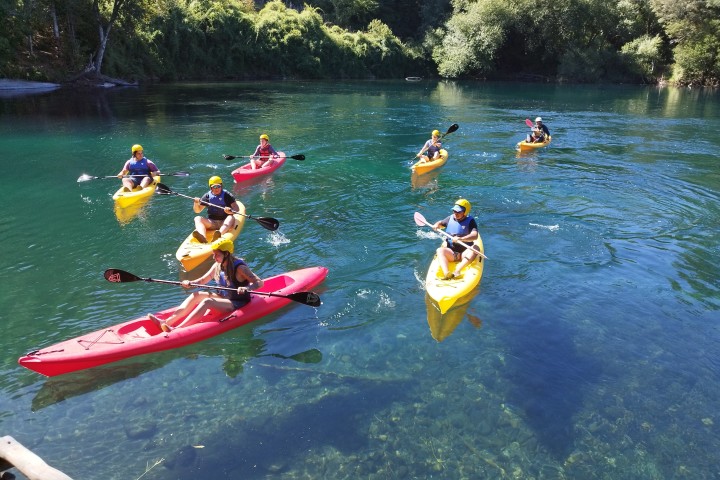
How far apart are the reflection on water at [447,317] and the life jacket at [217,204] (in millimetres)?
4443

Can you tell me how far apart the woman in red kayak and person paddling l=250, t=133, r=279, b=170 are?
792 centimetres

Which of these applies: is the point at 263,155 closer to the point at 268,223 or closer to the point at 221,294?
the point at 268,223

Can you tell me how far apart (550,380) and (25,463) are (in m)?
5.48

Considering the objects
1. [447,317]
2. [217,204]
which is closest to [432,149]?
[217,204]

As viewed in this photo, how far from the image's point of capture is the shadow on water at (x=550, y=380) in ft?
19.4

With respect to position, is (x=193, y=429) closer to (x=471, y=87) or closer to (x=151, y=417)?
(x=151, y=417)

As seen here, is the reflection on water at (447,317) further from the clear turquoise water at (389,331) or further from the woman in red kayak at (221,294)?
the woman in red kayak at (221,294)

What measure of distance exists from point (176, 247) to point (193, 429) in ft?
Answer: 16.4

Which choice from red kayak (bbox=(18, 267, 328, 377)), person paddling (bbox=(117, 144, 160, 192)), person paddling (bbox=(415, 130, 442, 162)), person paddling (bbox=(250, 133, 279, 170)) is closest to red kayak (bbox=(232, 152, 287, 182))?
person paddling (bbox=(250, 133, 279, 170))

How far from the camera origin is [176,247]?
10195 millimetres

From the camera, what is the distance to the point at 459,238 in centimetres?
909

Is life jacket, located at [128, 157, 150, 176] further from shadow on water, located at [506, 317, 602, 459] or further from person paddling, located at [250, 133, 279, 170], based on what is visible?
shadow on water, located at [506, 317, 602, 459]

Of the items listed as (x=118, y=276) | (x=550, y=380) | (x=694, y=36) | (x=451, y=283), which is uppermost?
(x=694, y=36)

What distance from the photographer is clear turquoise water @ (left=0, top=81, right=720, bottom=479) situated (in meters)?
5.66
